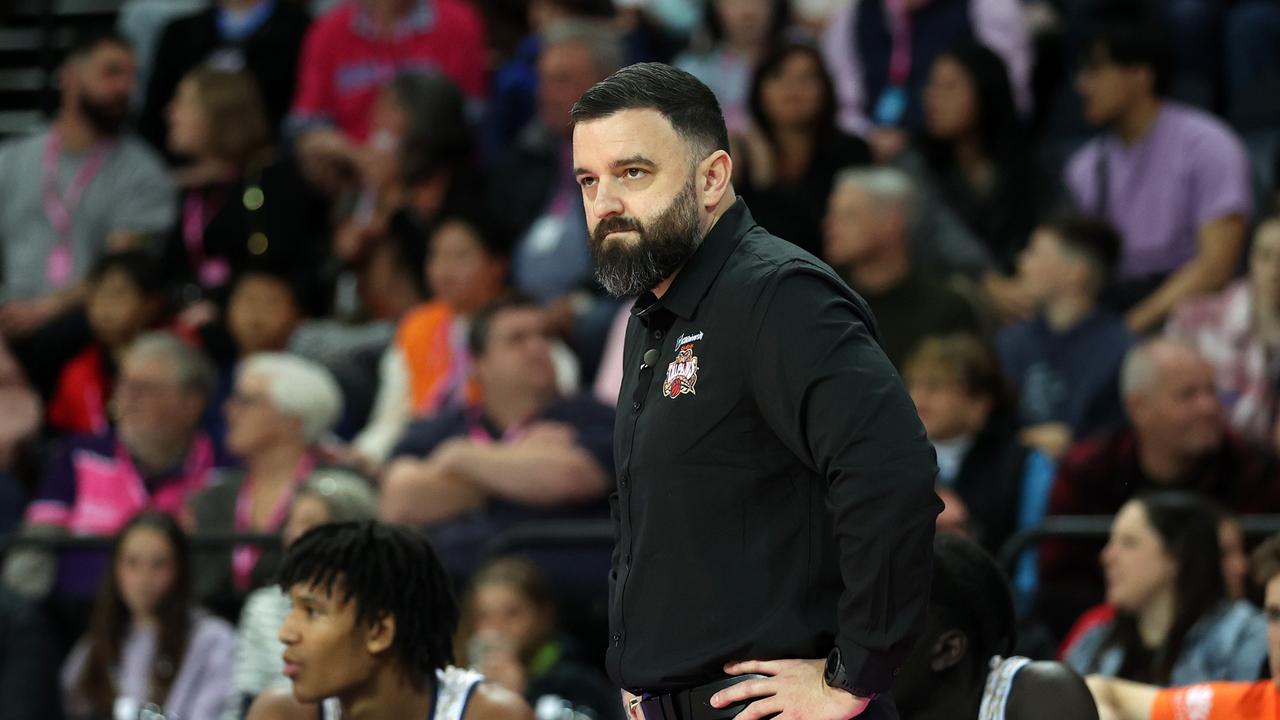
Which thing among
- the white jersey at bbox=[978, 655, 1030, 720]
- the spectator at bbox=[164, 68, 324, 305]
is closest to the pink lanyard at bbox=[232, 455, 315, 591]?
the spectator at bbox=[164, 68, 324, 305]

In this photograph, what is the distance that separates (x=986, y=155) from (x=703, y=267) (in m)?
5.34

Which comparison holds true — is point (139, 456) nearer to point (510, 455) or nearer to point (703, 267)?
point (510, 455)

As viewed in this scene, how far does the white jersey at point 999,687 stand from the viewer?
374 centimetres

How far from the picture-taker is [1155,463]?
6.31 meters

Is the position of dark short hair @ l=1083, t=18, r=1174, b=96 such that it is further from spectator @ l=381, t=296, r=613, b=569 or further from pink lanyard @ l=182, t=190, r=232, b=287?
pink lanyard @ l=182, t=190, r=232, b=287

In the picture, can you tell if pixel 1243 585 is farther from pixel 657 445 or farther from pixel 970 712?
pixel 657 445

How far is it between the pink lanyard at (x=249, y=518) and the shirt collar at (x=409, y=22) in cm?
293

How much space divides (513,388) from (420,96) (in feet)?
6.92

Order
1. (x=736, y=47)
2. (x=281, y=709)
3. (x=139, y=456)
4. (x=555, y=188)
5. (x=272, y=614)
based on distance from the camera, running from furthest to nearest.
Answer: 1. (x=736, y=47)
2. (x=555, y=188)
3. (x=139, y=456)
4. (x=272, y=614)
5. (x=281, y=709)

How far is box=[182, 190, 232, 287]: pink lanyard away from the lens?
30.6 feet

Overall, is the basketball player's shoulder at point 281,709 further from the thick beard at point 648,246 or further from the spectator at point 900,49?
the spectator at point 900,49

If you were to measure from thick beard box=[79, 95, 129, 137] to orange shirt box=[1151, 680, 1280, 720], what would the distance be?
7.02 m

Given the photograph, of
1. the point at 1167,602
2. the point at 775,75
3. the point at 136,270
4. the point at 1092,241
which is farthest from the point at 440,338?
the point at 1167,602

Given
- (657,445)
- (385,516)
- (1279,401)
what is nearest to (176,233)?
(385,516)
